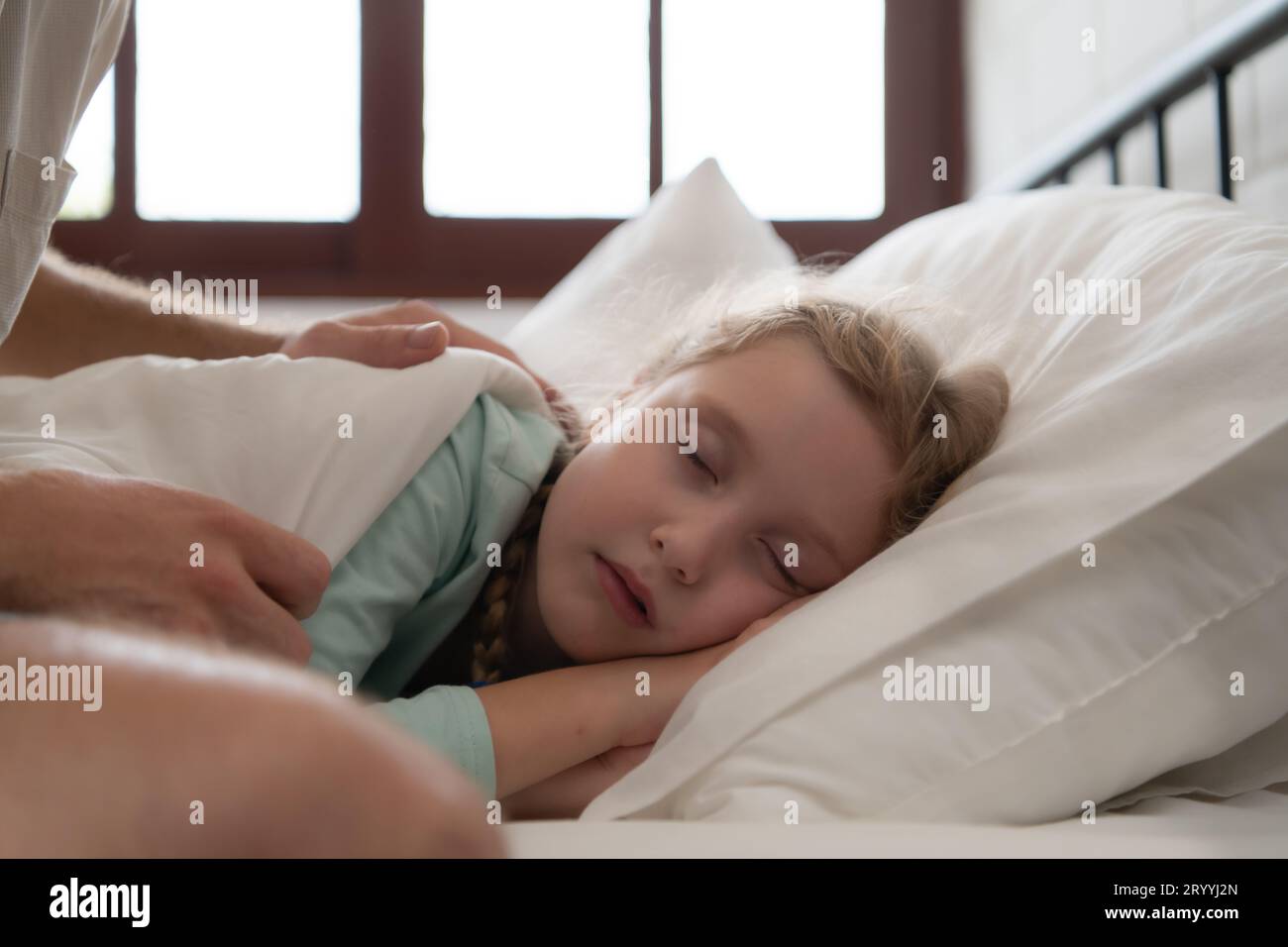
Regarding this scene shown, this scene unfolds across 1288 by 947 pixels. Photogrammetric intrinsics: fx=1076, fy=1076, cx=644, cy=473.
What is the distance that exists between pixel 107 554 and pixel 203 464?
188 mm

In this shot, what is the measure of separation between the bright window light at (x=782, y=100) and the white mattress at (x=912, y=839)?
1.91 metres

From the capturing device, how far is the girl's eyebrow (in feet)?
2.64

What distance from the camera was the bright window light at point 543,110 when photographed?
2318 mm

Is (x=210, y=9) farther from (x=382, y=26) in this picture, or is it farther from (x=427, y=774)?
(x=427, y=774)

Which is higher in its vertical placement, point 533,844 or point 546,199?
point 546,199

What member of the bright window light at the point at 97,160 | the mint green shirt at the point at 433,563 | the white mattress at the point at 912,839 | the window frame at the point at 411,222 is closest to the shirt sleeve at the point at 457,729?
the mint green shirt at the point at 433,563

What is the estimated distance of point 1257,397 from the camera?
672 millimetres

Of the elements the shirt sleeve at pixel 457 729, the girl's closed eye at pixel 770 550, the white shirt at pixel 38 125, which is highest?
the white shirt at pixel 38 125

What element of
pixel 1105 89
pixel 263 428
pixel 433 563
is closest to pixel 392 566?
pixel 433 563

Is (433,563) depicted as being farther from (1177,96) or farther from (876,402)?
(1177,96)

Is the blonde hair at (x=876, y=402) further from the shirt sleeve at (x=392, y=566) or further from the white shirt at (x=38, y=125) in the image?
the white shirt at (x=38, y=125)

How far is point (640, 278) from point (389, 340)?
549 mm

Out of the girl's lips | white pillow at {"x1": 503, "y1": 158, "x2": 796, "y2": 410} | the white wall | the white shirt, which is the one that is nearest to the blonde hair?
the girl's lips
